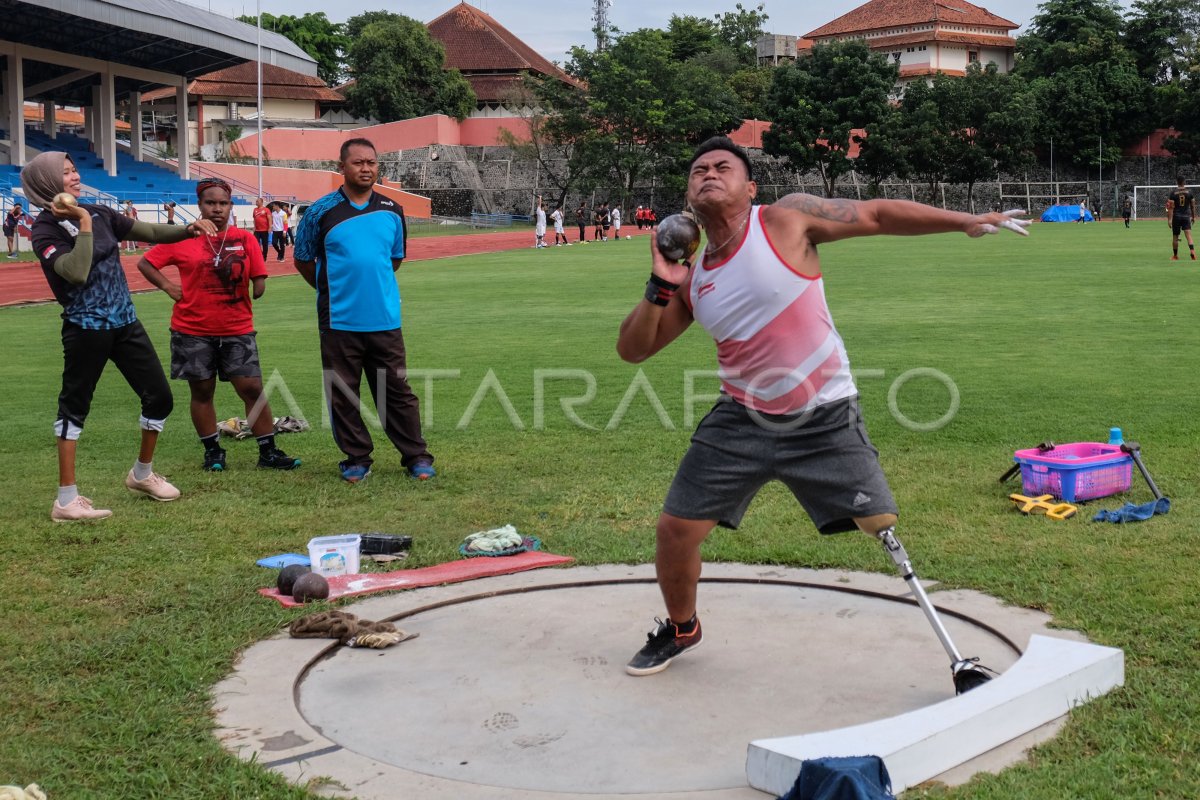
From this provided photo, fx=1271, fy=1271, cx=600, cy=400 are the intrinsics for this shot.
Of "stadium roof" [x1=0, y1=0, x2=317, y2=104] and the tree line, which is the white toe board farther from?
the tree line

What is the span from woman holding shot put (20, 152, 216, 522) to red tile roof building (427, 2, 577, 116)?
264 ft

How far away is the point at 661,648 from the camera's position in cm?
505

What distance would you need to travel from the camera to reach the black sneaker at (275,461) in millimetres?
9323

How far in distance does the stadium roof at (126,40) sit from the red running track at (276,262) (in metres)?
12.1

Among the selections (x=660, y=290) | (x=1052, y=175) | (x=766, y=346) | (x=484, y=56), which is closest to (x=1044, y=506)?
(x=766, y=346)

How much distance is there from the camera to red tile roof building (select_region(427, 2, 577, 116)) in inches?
3597

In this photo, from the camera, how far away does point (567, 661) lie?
517 centimetres

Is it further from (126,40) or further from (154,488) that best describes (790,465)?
(126,40)

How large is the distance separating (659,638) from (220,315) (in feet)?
17.5

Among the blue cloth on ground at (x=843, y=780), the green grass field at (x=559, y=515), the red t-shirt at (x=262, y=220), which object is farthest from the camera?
the red t-shirt at (x=262, y=220)

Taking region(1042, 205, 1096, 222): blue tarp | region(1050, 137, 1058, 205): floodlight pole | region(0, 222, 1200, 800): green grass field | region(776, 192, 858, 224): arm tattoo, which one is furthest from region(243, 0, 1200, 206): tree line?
region(776, 192, 858, 224): arm tattoo

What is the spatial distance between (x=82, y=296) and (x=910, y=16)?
96.0m

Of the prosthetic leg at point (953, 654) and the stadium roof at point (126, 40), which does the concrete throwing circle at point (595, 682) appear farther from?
the stadium roof at point (126, 40)

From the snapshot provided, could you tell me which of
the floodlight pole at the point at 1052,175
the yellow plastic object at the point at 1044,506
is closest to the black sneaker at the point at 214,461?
the yellow plastic object at the point at 1044,506
